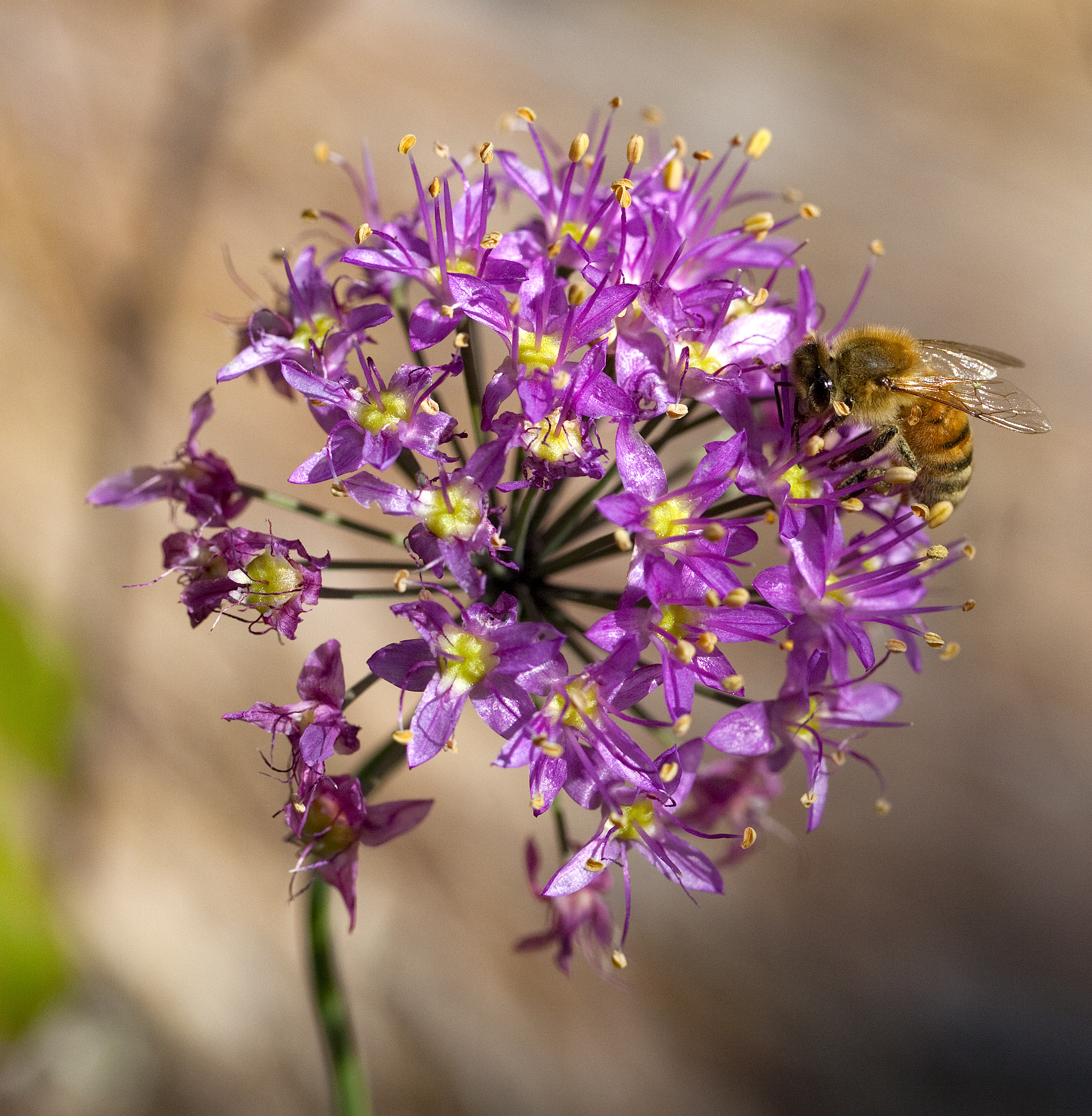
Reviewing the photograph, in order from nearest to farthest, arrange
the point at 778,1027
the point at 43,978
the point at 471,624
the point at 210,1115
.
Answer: the point at 471,624
the point at 43,978
the point at 210,1115
the point at 778,1027

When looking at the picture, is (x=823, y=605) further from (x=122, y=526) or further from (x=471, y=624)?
(x=122, y=526)

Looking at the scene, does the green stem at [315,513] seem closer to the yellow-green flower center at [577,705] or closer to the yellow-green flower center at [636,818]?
the yellow-green flower center at [577,705]

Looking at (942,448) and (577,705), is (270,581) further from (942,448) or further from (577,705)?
A: (942,448)

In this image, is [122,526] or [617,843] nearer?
[617,843]

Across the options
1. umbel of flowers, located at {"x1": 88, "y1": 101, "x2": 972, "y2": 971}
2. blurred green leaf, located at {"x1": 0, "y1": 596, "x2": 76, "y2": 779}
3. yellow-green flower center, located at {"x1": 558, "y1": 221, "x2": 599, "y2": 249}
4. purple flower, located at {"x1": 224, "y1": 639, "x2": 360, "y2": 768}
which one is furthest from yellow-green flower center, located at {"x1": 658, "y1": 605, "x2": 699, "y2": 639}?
blurred green leaf, located at {"x1": 0, "y1": 596, "x2": 76, "y2": 779}

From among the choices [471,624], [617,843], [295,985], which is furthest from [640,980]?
[471,624]
